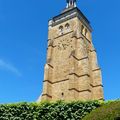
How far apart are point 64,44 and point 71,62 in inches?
196

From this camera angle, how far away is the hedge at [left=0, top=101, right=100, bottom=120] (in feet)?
55.1

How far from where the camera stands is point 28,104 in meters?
17.7

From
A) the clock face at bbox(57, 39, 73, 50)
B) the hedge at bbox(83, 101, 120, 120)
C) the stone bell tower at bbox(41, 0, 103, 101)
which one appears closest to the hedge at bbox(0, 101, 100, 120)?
the hedge at bbox(83, 101, 120, 120)

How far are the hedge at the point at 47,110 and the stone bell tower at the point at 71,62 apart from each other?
18086mm

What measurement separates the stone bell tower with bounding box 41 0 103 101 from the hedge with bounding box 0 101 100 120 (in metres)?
18.1

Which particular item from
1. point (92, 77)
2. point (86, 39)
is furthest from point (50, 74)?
point (86, 39)

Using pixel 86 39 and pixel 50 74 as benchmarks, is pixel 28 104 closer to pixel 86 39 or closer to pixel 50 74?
pixel 50 74

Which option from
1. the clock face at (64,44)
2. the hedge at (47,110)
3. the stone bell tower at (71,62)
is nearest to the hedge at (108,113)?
the hedge at (47,110)

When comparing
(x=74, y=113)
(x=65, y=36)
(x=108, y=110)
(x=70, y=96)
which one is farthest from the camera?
(x=65, y=36)

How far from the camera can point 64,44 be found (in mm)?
43406

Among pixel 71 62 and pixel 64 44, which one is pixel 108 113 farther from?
pixel 64 44

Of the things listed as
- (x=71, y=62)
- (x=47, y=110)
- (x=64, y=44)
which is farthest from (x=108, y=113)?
(x=64, y=44)

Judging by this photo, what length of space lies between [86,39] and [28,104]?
3001cm

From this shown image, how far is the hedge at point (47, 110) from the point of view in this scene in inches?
661
